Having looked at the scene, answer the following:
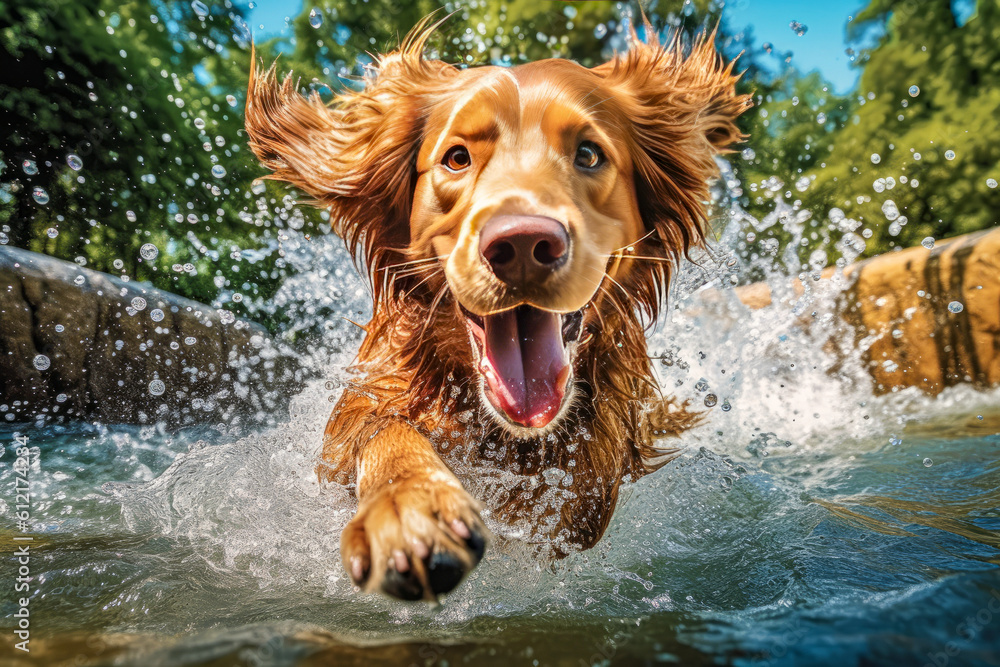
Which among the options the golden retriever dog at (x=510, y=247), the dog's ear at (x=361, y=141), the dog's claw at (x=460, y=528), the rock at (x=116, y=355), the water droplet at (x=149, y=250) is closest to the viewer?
the dog's claw at (x=460, y=528)

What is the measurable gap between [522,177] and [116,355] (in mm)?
4128

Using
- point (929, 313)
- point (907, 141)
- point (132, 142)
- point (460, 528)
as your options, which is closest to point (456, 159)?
point (460, 528)

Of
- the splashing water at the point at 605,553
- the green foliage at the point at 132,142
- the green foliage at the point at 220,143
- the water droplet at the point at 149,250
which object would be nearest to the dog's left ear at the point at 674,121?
the splashing water at the point at 605,553

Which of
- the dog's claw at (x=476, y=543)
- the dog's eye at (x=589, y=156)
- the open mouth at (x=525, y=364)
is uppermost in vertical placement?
the dog's eye at (x=589, y=156)

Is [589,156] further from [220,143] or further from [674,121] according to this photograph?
[220,143]

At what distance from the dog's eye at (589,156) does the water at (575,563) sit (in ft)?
3.82

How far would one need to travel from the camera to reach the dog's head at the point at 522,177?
182 centimetres

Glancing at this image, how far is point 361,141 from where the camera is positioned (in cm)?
253

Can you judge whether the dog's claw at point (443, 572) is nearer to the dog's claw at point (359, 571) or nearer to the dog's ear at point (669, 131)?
the dog's claw at point (359, 571)

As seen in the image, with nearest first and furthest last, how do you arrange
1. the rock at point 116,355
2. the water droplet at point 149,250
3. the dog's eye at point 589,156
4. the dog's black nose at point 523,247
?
the dog's black nose at point 523,247 < the dog's eye at point 589,156 < the water droplet at point 149,250 < the rock at point 116,355

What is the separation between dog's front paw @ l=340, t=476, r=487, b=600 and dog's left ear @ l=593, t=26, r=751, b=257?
1.52m

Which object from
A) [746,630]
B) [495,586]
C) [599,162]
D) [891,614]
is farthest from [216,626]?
[599,162]

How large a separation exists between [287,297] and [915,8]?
8.48 metres

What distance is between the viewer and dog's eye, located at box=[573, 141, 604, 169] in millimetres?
2105
